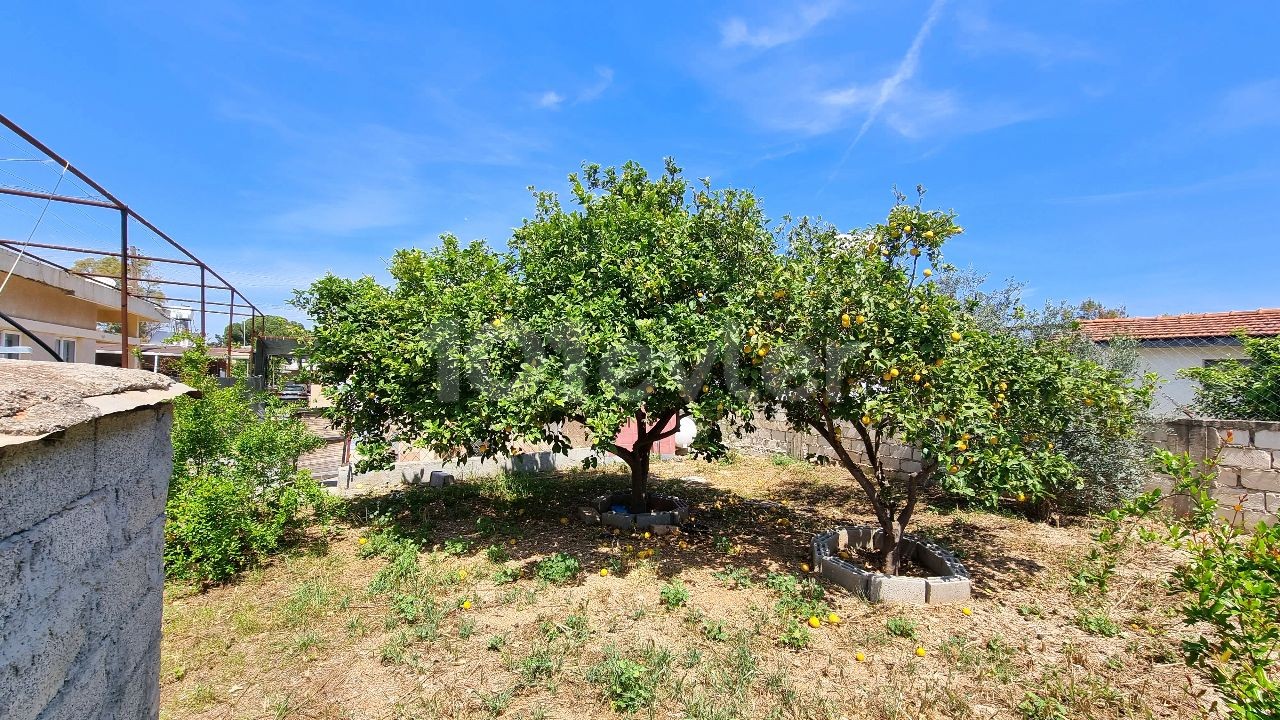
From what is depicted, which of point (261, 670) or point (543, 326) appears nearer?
point (261, 670)

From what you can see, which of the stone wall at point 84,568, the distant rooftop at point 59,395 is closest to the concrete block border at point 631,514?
the stone wall at point 84,568

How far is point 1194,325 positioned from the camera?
1414 centimetres

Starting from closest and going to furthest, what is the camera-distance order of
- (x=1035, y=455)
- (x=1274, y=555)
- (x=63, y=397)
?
(x=63, y=397) → (x=1274, y=555) → (x=1035, y=455)

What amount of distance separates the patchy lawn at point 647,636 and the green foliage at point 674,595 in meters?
0.02

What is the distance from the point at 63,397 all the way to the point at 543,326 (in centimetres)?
376

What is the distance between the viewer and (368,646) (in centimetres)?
392

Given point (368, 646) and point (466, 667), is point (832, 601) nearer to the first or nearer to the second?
point (466, 667)

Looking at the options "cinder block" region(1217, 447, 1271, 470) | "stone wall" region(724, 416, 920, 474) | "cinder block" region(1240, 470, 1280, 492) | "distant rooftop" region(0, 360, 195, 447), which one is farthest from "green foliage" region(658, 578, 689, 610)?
"cinder block" region(1240, 470, 1280, 492)

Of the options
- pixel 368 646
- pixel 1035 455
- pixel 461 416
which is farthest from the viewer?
pixel 461 416

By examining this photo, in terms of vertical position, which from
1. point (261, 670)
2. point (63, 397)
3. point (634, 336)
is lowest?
point (261, 670)

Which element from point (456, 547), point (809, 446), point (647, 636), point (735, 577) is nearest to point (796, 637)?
point (647, 636)

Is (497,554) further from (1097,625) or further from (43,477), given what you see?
(1097,625)

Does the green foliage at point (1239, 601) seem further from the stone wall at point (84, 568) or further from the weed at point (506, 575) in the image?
the weed at point (506, 575)

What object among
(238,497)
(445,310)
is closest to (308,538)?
(238,497)
